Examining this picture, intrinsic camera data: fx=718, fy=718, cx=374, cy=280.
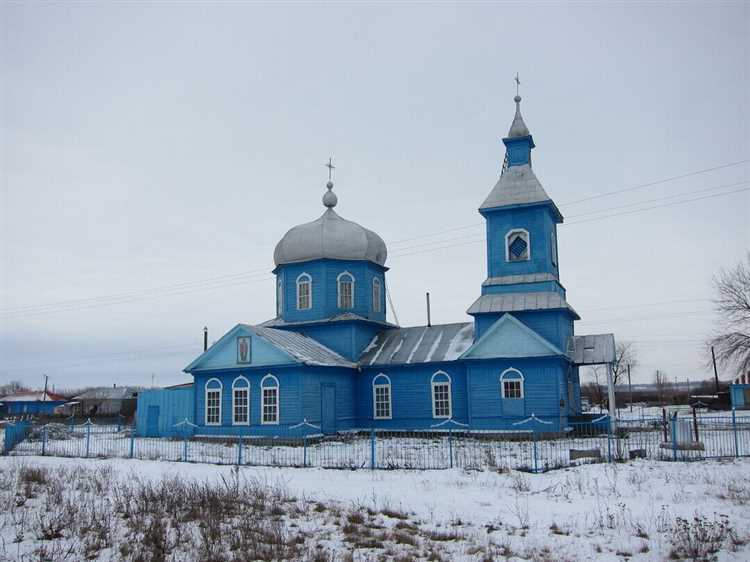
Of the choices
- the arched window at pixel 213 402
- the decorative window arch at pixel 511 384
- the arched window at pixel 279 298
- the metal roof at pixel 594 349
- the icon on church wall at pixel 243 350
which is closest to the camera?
the decorative window arch at pixel 511 384

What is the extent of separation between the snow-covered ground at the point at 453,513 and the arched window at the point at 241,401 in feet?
33.8

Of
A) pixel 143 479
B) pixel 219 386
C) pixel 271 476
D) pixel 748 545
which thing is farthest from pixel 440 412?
pixel 748 545

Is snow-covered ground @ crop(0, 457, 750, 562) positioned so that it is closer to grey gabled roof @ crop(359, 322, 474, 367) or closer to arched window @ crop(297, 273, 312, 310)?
grey gabled roof @ crop(359, 322, 474, 367)

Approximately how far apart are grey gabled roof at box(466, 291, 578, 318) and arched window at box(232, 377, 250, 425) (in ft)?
29.6

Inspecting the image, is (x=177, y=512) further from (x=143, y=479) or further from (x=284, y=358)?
(x=284, y=358)

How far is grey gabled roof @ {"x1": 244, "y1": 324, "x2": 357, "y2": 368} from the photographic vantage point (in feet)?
87.6

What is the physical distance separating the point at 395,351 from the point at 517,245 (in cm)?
662

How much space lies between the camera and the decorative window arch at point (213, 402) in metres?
28.0

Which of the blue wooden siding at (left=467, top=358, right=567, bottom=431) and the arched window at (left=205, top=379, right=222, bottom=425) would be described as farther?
the arched window at (left=205, top=379, right=222, bottom=425)

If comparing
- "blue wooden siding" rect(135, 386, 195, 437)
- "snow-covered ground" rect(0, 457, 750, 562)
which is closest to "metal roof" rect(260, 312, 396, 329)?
"blue wooden siding" rect(135, 386, 195, 437)

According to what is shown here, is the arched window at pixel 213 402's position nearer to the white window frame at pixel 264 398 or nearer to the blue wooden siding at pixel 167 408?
the blue wooden siding at pixel 167 408

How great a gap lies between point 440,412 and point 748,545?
18551 mm

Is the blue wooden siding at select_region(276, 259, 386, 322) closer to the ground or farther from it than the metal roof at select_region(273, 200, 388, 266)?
closer to the ground

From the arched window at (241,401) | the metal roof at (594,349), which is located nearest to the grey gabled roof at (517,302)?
the metal roof at (594,349)
